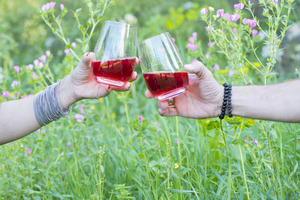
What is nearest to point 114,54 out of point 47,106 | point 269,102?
point 47,106

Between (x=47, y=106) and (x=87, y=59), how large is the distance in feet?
1.26

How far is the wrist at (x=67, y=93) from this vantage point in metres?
1.52

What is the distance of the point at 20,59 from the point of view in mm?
5410

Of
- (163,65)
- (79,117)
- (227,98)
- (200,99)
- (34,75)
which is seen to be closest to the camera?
(163,65)

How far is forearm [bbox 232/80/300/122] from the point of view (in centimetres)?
134

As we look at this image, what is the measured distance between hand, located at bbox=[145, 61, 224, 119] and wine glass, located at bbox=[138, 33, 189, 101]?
0.28ft

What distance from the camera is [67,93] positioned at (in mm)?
1532

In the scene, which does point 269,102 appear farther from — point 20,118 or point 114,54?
point 20,118

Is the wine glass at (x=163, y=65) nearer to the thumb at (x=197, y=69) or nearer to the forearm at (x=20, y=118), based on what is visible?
the thumb at (x=197, y=69)

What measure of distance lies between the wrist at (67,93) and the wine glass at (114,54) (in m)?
A: 0.26

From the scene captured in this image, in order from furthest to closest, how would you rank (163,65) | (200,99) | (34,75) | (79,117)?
1. (34,75)
2. (79,117)
3. (200,99)
4. (163,65)

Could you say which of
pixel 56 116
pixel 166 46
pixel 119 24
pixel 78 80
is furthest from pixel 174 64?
pixel 56 116

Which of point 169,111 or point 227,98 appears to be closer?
point 227,98

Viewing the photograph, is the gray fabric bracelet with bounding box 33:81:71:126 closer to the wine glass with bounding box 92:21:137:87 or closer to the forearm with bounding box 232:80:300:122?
the wine glass with bounding box 92:21:137:87
